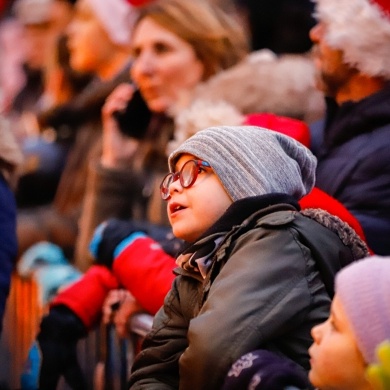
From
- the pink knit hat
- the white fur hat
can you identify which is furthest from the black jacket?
the pink knit hat

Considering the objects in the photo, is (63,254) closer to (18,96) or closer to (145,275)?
(145,275)

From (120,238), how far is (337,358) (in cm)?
169

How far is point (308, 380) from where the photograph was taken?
227 cm

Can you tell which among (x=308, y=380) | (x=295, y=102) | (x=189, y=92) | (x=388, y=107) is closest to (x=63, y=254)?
(x=189, y=92)

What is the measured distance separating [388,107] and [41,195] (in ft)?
9.22

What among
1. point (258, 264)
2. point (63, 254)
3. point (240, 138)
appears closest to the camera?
point (258, 264)

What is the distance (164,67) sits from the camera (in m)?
4.64

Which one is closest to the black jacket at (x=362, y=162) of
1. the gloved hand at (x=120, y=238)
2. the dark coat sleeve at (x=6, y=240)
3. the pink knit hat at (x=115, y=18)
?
the gloved hand at (x=120, y=238)

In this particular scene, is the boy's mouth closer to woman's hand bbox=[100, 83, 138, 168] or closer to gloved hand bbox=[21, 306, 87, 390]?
gloved hand bbox=[21, 306, 87, 390]

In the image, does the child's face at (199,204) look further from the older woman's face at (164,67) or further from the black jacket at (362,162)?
the older woman's face at (164,67)

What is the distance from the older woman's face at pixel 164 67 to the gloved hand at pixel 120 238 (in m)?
0.94

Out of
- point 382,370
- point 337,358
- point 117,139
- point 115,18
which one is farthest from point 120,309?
point 115,18

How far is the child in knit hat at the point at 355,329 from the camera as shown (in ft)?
6.59

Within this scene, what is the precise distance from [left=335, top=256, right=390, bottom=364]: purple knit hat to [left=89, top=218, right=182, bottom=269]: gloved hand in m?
1.54
